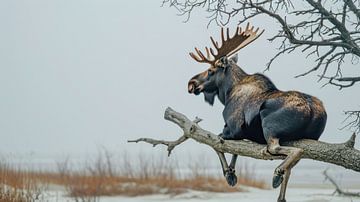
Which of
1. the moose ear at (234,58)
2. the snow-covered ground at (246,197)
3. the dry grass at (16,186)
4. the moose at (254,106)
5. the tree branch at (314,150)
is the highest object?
the moose ear at (234,58)

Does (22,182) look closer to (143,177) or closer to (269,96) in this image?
(143,177)

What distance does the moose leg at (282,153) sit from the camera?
1888 mm

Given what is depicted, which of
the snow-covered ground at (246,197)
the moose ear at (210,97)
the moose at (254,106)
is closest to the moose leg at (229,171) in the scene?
the moose at (254,106)

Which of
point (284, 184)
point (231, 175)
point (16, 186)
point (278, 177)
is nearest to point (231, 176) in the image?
point (231, 175)

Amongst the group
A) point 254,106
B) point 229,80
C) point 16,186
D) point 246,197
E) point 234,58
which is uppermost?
point 234,58

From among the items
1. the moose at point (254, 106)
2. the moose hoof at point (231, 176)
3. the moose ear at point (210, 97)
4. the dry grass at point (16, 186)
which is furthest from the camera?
the dry grass at point (16, 186)

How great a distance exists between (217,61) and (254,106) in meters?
0.33

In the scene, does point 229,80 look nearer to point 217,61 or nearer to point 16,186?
point 217,61

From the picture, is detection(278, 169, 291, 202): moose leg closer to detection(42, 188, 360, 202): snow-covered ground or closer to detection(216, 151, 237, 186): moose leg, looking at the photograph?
detection(216, 151, 237, 186): moose leg

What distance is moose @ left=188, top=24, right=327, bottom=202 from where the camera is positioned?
81.9 inches

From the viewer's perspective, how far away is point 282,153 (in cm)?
204

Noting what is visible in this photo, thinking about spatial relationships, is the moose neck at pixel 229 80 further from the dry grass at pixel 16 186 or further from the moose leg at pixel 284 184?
the dry grass at pixel 16 186

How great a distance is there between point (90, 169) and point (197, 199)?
5.63 feet

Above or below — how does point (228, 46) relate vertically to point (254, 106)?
above
